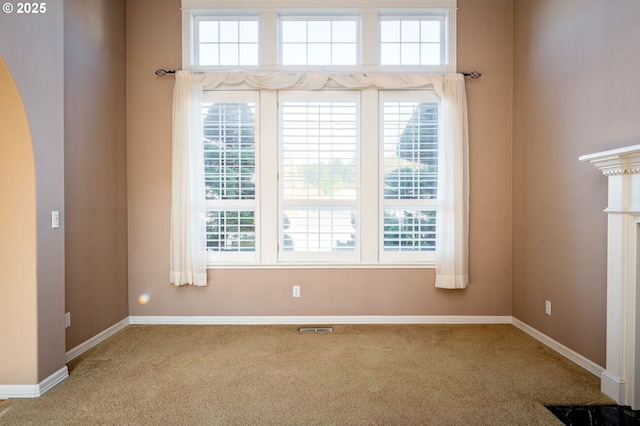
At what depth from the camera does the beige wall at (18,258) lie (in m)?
2.39

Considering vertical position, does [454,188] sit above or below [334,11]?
below

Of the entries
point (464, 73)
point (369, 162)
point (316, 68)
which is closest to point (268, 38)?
point (316, 68)

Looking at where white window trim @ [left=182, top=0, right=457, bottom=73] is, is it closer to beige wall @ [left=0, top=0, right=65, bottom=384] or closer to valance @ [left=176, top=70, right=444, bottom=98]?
valance @ [left=176, top=70, right=444, bottom=98]

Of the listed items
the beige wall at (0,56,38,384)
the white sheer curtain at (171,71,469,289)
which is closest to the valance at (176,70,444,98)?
the white sheer curtain at (171,71,469,289)

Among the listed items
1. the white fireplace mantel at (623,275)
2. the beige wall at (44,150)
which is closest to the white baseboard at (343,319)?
the beige wall at (44,150)

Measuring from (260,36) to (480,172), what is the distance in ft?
8.85

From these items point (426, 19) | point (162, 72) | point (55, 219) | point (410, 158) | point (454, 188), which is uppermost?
point (426, 19)

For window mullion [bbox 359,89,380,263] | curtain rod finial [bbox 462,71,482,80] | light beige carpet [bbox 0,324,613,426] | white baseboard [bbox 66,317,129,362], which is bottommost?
light beige carpet [bbox 0,324,613,426]

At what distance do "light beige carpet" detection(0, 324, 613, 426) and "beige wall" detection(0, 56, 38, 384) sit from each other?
27cm

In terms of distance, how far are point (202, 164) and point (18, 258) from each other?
1.78 meters

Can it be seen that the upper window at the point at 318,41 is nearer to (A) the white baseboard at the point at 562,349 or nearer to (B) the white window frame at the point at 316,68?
(B) the white window frame at the point at 316,68

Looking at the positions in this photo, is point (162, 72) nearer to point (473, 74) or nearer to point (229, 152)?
point (229, 152)

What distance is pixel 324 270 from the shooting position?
156 inches

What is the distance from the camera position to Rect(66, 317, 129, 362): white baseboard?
3.06 metres
